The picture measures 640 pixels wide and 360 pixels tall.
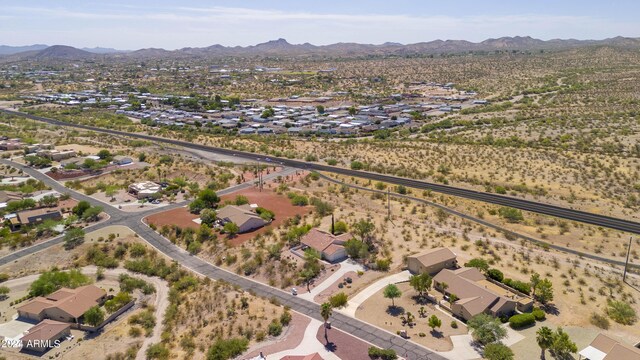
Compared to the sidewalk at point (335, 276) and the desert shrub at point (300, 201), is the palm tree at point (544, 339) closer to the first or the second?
the sidewalk at point (335, 276)

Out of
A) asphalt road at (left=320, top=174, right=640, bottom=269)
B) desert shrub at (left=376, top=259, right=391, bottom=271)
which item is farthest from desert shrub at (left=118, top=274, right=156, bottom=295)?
asphalt road at (left=320, top=174, right=640, bottom=269)

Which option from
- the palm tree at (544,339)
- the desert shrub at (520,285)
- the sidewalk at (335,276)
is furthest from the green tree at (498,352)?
the sidewalk at (335,276)

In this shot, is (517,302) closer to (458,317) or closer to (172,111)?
(458,317)

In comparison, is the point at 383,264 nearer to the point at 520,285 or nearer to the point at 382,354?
the point at 520,285

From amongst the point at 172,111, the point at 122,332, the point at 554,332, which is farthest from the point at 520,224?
the point at 172,111

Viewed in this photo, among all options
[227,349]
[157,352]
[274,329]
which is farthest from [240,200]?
[227,349]
